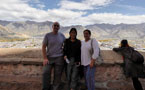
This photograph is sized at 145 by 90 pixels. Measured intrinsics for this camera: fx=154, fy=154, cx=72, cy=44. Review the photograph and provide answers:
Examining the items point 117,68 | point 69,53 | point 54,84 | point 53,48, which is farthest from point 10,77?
point 117,68

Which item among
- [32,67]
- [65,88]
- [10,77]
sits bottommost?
[65,88]

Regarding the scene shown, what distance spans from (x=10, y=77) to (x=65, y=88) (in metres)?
1.47

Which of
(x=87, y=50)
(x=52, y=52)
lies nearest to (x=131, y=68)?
(x=87, y=50)

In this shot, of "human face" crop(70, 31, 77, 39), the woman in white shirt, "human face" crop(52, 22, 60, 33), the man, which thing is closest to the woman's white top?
the woman in white shirt

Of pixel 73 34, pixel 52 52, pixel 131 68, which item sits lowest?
pixel 131 68

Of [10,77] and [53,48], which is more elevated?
[53,48]

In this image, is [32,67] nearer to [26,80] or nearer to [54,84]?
[26,80]

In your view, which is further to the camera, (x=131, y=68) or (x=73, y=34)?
(x=131, y=68)

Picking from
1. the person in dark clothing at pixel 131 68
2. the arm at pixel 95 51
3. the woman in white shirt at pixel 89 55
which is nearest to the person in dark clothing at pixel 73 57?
the woman in white shirt at pixel 89 55

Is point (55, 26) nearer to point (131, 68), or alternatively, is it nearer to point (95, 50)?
point (95, 50)

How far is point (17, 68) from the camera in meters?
4.02

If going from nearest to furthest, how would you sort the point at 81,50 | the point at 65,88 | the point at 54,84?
the point at 81,50 < the point at 54,84 < the point at 65,88

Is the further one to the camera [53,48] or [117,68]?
[117,68]

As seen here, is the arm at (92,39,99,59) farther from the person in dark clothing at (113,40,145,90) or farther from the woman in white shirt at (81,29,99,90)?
the person in dark clothing at (113,40,145,90)
